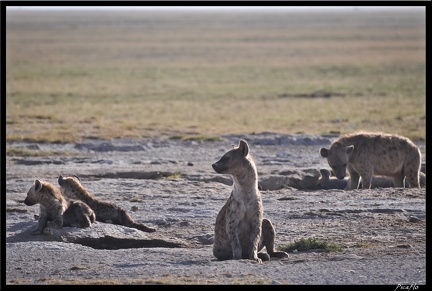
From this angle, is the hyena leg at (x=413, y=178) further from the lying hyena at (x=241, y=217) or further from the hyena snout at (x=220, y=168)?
the hyena snout at (x=220, y=168)

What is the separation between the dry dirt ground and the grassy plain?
451cm

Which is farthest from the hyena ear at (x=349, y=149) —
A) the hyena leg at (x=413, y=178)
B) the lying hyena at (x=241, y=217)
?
the lying hyena at (x=241, y=217)

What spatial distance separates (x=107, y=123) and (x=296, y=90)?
44.3 feet

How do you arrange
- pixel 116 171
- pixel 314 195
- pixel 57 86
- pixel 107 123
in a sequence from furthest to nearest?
pixel 57 86
pixel 107 123
pixel 116 171
pixel 314 195

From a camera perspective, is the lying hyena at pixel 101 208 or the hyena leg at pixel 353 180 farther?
the hyena leg at pixel 353 180

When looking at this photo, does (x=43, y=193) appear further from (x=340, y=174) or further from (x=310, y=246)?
(x=340, y=174)

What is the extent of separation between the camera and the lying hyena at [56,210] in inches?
404

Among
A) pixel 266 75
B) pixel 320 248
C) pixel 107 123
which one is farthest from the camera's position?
pixel 266 75

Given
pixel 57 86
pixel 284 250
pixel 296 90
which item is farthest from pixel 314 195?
pixel 57 86

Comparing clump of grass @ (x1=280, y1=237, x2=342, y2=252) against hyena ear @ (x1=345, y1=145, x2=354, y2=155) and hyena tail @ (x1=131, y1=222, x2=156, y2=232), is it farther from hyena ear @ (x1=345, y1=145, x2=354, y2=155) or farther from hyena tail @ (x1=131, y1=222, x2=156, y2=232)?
hyena ear @ (x1=345, y1=145, x2=354, y2=155)

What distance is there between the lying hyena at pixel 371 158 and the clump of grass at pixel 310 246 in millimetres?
3506

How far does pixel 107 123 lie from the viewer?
23.4 metres

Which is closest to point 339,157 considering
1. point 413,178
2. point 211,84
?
point 413,178

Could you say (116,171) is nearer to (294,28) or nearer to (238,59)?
(238,59)
